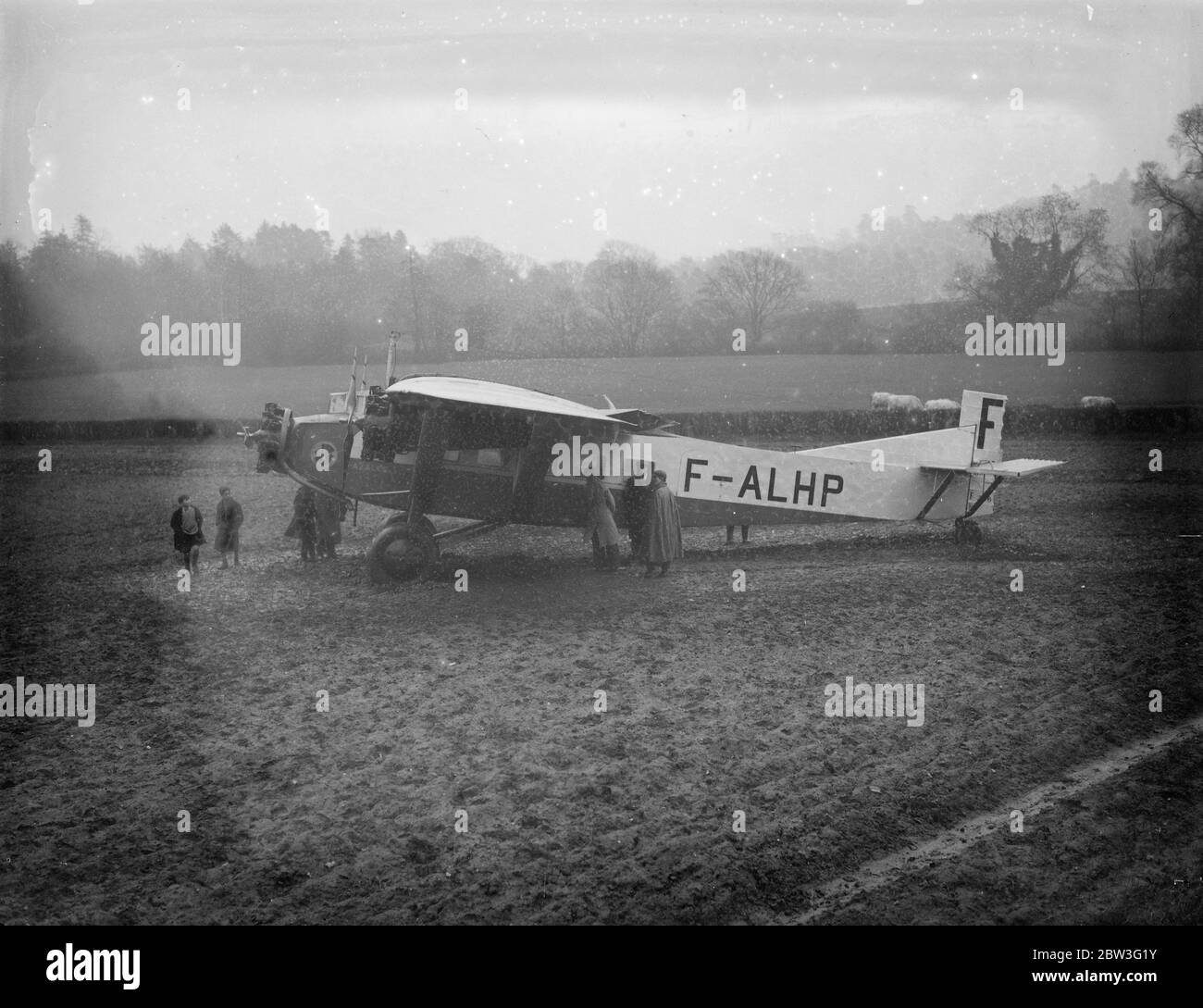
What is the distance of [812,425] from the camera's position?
12.5 metres

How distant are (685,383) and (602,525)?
2.84m

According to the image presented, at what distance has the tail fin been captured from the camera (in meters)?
9.93

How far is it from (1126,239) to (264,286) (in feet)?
35.8

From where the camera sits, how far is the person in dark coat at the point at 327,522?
9.84 metres

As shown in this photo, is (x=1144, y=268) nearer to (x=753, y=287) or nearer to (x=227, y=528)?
(x=753, y=287)

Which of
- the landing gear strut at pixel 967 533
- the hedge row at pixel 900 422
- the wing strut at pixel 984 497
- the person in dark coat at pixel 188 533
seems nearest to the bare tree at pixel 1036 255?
the wing strut at pixel 984 497

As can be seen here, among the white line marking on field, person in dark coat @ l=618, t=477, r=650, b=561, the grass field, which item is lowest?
the white line marking on field

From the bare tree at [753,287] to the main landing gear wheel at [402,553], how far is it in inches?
176

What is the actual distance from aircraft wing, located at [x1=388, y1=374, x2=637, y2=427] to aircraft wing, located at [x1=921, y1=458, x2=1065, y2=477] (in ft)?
13.8

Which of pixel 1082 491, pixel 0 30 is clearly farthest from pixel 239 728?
pixel 1082 491

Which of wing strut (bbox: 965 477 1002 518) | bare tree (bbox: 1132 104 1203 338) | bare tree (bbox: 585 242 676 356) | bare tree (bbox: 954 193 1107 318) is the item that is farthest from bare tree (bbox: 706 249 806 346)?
bare tree (bbox: 1132 104 1203 338)

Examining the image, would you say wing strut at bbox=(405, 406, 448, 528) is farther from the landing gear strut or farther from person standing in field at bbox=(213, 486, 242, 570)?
the landing gear strut

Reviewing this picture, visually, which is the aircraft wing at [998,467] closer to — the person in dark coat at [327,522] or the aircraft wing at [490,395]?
the aircraft wing at [490,395]

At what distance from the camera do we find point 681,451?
31.4ft
